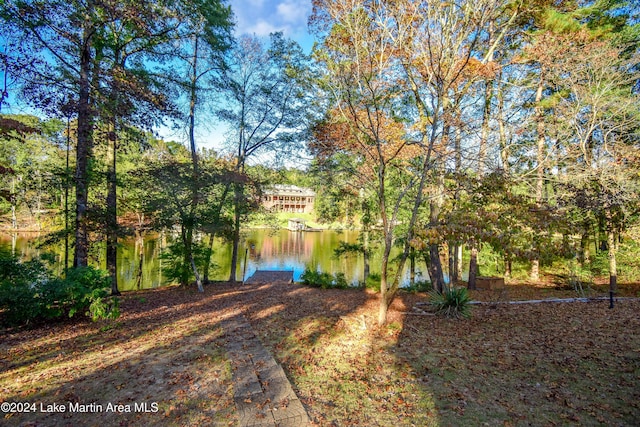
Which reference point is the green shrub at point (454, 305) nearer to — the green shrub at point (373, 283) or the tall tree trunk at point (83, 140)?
the green shrub at point (373, 283)

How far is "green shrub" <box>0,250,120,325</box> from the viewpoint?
490 centimetres

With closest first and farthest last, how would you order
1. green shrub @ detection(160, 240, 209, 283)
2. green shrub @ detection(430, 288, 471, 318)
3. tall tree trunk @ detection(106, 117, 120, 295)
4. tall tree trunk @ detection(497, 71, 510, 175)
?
1. green shrub @ detection(430, 288, 471, 318)
2. tall tree trunk @ detection(106, 117, 120, 295)
3. tall tree trunk @ detection(497, 71, 510, 175)
4. green shrub @ detection(160, 240, 209, 283)

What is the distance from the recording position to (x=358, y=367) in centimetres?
402

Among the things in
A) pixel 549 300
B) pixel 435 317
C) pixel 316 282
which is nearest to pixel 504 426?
pixel 435 317

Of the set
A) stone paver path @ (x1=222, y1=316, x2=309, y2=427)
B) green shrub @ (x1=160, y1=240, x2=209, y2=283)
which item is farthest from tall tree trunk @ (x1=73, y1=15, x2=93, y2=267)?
stone paver path @ (x1=222, y1=316, x2=309, y2=427)

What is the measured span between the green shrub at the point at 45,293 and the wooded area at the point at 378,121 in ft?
4.52

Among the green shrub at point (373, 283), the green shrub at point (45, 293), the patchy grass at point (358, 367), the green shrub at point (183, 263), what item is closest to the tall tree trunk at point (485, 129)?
the patchy grass at point (358, 367)

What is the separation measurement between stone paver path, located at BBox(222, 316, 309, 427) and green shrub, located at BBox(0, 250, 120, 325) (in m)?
2.67

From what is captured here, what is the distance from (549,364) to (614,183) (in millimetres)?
5808

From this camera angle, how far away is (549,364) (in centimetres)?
415

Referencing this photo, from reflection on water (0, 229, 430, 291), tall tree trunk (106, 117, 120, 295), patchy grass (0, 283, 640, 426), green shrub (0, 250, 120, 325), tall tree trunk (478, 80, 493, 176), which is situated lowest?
reflection on water (0, 229, 430, 291)

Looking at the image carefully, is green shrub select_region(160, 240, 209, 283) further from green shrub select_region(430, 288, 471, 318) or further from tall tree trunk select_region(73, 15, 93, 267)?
green shrub select_region(430, 288, 471, 318)

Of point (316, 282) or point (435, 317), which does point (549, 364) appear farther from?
A: point (316, 282)

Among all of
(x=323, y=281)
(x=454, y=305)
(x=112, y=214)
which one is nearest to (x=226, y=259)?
(x=323, y=281)
